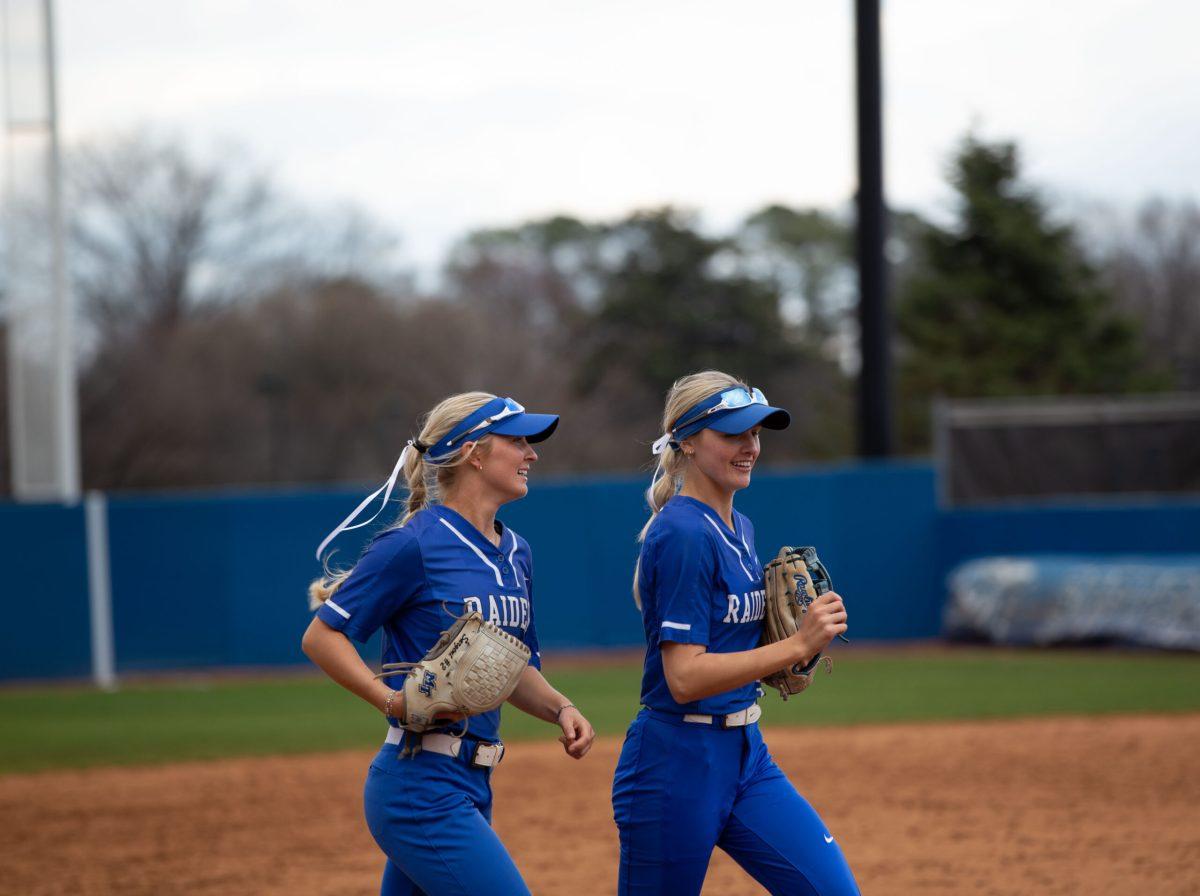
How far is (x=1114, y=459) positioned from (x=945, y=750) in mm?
8988

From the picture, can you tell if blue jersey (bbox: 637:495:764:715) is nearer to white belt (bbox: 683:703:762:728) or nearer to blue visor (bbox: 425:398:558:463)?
white belt (bbox: 683:703:762:728)

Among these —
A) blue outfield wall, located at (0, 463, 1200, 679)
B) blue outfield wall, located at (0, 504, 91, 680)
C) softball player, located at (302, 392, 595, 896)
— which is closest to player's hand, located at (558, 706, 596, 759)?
softball player, located at (302, 392, 595, 896)

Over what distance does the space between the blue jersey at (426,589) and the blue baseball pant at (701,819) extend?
40cm

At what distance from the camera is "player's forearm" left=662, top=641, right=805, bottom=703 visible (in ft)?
11.6

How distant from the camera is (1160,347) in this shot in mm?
40250

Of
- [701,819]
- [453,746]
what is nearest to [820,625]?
[701,819]

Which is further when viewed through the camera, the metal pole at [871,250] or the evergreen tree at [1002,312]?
the evergreen tree at [1002,312]

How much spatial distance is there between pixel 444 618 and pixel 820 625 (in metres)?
0.95

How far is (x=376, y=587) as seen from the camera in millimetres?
3666

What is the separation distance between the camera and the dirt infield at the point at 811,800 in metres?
6.73

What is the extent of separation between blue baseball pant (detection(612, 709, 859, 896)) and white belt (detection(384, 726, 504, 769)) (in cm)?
35

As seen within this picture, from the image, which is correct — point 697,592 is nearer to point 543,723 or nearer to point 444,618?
point 444,618

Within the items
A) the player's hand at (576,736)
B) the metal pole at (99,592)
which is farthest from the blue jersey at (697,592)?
the metal pole at (99,592)

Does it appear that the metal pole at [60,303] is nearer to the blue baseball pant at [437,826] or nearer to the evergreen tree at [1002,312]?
the blue baseball pant at [437,826]
